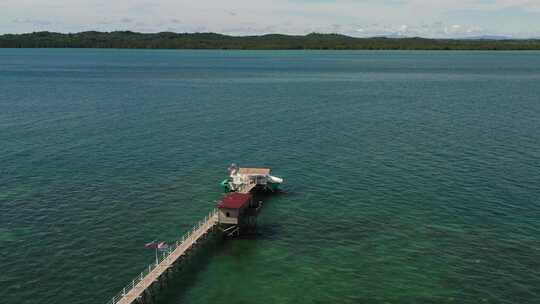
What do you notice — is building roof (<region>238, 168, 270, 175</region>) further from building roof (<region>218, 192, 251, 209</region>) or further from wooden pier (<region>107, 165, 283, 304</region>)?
building roof (<region>218, 192, 251, 209</region>)

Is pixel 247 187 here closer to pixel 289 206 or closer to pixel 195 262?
pixel 289 206

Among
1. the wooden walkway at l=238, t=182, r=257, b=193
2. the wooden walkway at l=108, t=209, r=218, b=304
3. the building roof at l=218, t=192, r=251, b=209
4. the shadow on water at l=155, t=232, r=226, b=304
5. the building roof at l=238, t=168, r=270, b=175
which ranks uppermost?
the building roof at l=238, t=168, r=270, b=175

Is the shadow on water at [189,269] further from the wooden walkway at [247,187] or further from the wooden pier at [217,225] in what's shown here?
the wooden walkway at [247,187]

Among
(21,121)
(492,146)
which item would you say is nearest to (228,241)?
(492,146)

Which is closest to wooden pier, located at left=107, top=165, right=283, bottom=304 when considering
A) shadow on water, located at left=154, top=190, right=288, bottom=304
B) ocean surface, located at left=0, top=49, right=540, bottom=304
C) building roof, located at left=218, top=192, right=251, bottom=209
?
building roof, located at left=218, top=192, right=251, bottom=209

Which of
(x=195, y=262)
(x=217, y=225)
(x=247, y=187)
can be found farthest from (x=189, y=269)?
(x=247, y=187)

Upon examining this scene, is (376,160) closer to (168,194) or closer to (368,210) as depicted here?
(368,210)
